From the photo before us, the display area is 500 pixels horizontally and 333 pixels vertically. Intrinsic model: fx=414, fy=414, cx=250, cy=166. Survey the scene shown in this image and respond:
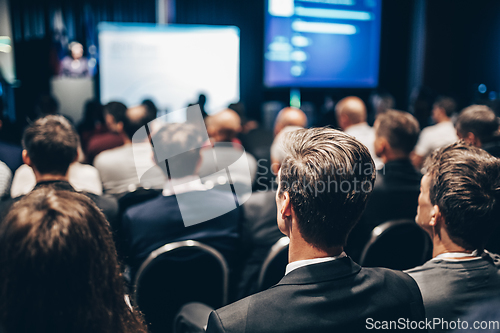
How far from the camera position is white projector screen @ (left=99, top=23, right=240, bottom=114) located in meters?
6.67

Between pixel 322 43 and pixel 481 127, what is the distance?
5.70 metres

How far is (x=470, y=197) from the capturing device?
1.24m

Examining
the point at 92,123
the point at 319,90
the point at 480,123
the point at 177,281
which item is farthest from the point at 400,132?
the point at 319,90

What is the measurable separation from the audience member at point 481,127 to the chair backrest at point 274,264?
64.1 inches

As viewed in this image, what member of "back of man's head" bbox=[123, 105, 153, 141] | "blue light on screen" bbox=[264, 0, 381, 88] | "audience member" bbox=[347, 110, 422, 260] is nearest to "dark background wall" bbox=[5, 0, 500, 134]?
"blue light on screen" bbox=[264, 0, 381, 88]

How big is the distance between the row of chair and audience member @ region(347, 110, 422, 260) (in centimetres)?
20

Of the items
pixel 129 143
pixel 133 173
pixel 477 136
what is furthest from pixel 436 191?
pixel 129 143

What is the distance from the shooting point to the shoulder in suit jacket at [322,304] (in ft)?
2.96

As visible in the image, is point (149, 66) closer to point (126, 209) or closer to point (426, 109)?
point (426, 109)

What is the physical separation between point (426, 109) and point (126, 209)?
448 cm

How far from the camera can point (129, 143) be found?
3.31 m

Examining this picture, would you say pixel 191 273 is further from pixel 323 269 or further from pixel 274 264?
pixel 323 269

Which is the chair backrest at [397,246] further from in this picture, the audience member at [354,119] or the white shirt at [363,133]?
the audience member at [354,119]

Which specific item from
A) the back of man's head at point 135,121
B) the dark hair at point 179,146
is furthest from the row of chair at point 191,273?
the back of man's head at point 135,121
